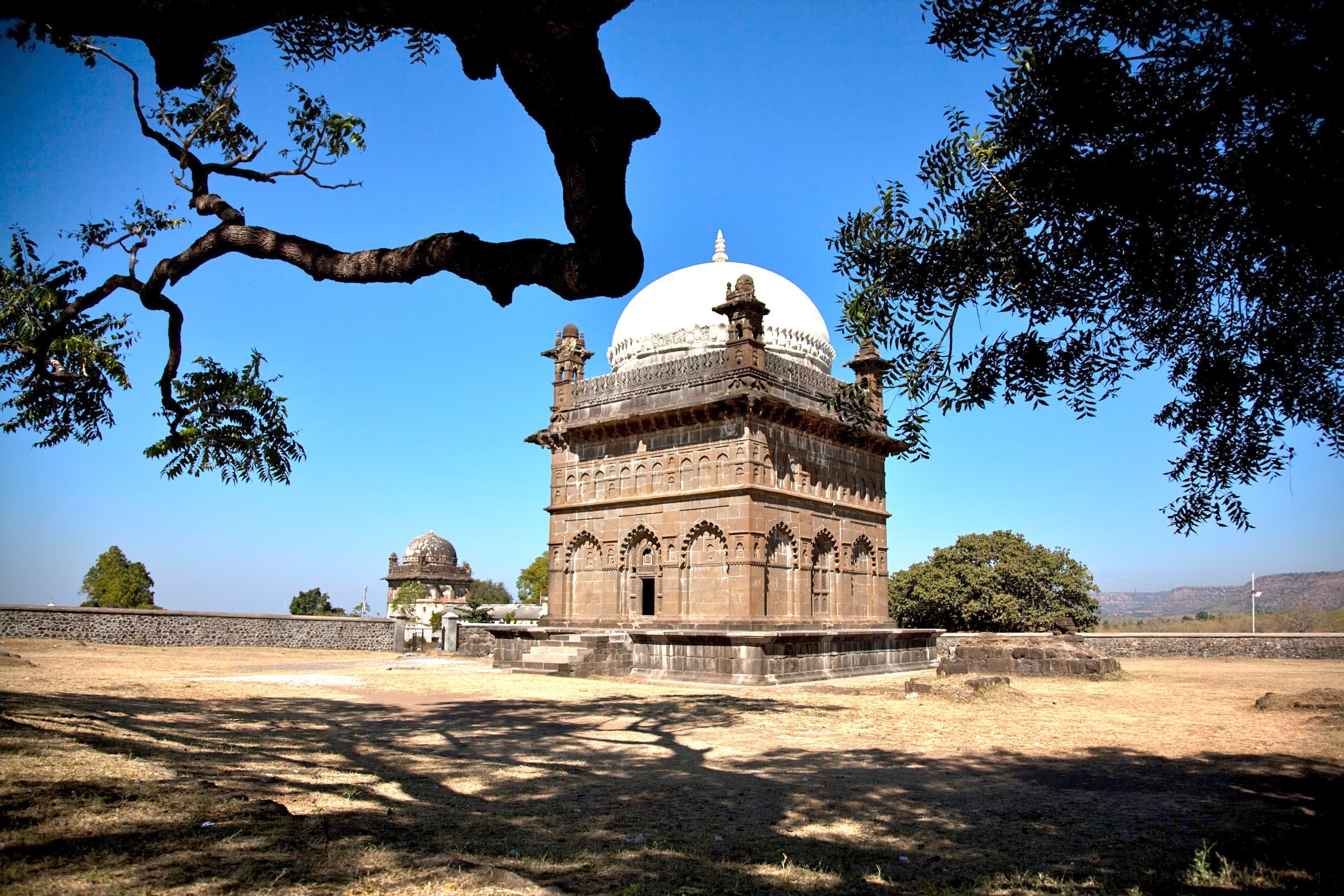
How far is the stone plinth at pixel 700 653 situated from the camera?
63.4 feet

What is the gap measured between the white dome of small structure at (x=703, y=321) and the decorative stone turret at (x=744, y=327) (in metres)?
2.34

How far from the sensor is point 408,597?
59125 mm

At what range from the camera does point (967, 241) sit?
636 centimetres

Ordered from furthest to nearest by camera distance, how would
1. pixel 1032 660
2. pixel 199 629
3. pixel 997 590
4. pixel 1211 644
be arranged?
pixel 997 590 → pixel 199 629 → pixel 1211 644 → pixel 1032 660

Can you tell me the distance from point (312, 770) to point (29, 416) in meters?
5.20

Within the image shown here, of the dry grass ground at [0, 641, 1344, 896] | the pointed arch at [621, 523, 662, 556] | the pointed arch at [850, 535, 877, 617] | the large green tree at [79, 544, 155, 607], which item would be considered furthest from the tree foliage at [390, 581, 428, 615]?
the dry grass ground at [0, 641, 1344, 896]

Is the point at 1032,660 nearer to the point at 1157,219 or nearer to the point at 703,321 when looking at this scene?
the point at 703,321

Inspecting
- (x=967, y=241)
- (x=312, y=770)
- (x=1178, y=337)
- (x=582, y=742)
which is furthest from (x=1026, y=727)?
(x=312, y=770)

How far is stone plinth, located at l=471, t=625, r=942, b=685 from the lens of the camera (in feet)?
63.4

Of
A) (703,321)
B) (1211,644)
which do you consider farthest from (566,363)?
(1211,644)

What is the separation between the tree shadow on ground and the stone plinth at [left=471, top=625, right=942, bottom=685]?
8.96m

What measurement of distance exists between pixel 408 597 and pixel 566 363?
128ft

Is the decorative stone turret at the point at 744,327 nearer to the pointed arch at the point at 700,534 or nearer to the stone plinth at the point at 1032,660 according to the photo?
the pointed arch at the point at 700,534

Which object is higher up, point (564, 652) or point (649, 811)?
point (649, 811)
